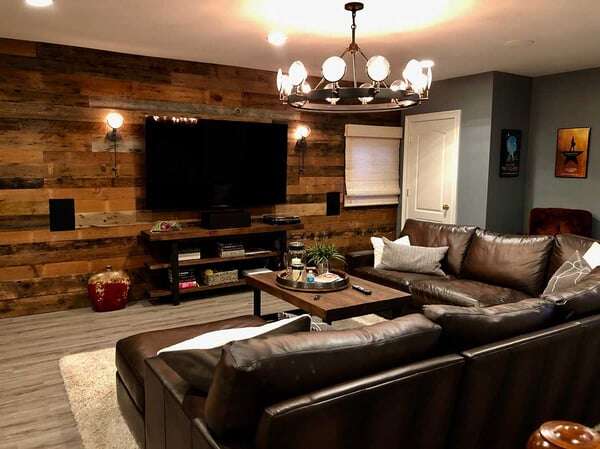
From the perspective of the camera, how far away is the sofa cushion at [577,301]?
2270mm

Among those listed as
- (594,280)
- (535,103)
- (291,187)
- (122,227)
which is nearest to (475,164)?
(535,103)

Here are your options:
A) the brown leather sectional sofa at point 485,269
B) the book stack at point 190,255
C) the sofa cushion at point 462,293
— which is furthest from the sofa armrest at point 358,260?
the book stack at point 190,255

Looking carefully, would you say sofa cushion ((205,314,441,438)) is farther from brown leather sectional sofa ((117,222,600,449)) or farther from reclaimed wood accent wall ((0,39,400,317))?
reclaimed wood accent wall ((0,39,400,317))

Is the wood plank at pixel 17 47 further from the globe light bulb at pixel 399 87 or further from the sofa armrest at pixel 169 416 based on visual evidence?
the sofa armrest at pixel 169 416

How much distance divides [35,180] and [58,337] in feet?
4.85

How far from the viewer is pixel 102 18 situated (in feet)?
12.0

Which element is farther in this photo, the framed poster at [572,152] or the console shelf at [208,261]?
the framed poster at [572,152]

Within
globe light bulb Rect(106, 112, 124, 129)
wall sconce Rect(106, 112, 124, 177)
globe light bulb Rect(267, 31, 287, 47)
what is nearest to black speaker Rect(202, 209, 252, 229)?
wall sconce Rect(106, 112, 124, 177)

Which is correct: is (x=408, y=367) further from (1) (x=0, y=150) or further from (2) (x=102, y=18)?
(1) (x=0, y=150)

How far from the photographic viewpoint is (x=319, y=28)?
3.93 m

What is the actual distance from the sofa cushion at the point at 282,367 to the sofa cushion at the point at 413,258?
2.78 metres

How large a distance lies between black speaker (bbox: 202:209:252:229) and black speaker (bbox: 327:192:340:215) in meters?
1.32

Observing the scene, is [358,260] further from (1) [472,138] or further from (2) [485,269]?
(1) [472,138]

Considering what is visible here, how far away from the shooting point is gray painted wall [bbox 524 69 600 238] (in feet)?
17.6
